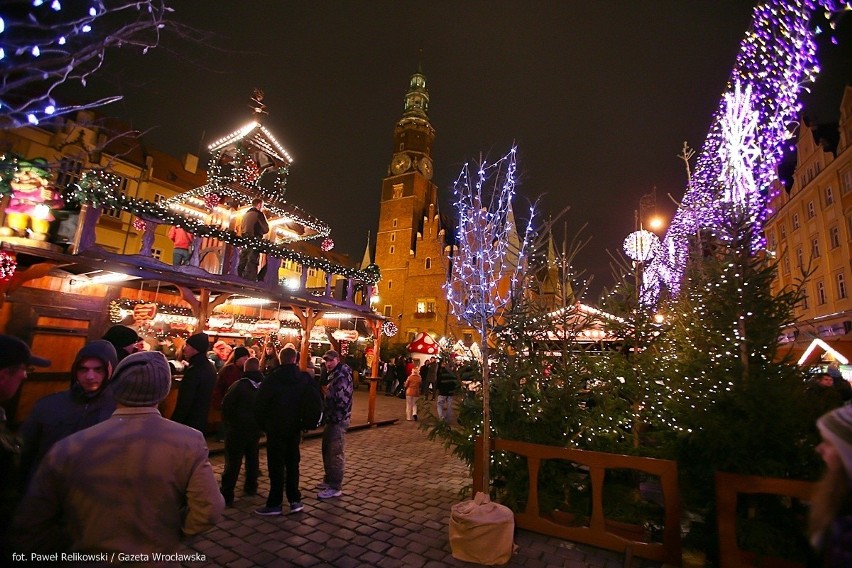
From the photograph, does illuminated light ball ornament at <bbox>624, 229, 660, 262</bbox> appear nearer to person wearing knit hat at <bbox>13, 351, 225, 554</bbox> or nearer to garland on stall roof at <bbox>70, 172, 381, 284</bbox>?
garland on stall roof at <bbox>70, 172, 381, 284</bbox>

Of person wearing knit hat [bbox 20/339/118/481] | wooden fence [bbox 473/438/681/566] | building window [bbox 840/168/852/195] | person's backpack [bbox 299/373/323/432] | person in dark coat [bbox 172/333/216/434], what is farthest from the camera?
building window [bbox 840/168/852/195]

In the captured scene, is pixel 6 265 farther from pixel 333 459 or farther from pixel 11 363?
pixel 333 459

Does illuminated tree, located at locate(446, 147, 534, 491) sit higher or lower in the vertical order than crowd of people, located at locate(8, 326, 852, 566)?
higher

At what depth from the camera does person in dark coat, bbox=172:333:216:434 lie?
15.5 ft

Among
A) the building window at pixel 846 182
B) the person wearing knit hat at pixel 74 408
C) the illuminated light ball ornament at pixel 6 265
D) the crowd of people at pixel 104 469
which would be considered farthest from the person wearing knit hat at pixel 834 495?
the building window at pixel 846 182

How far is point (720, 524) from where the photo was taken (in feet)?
12.3

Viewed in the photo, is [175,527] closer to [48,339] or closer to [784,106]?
[48,339]

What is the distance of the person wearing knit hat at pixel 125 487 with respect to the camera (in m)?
1.74

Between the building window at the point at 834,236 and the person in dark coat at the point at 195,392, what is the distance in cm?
3166

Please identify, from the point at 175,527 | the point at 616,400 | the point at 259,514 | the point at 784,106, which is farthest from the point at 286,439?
the point at 784,106

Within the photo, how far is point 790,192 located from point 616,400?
33.9m

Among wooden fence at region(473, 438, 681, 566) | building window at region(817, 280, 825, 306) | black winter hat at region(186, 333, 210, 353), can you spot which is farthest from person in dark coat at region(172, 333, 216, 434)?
building window at region(817, 280, 825, 306)

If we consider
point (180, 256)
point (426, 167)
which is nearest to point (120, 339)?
point (180, 256)

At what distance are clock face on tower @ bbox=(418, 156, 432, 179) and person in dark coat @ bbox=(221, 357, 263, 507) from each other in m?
45.8
